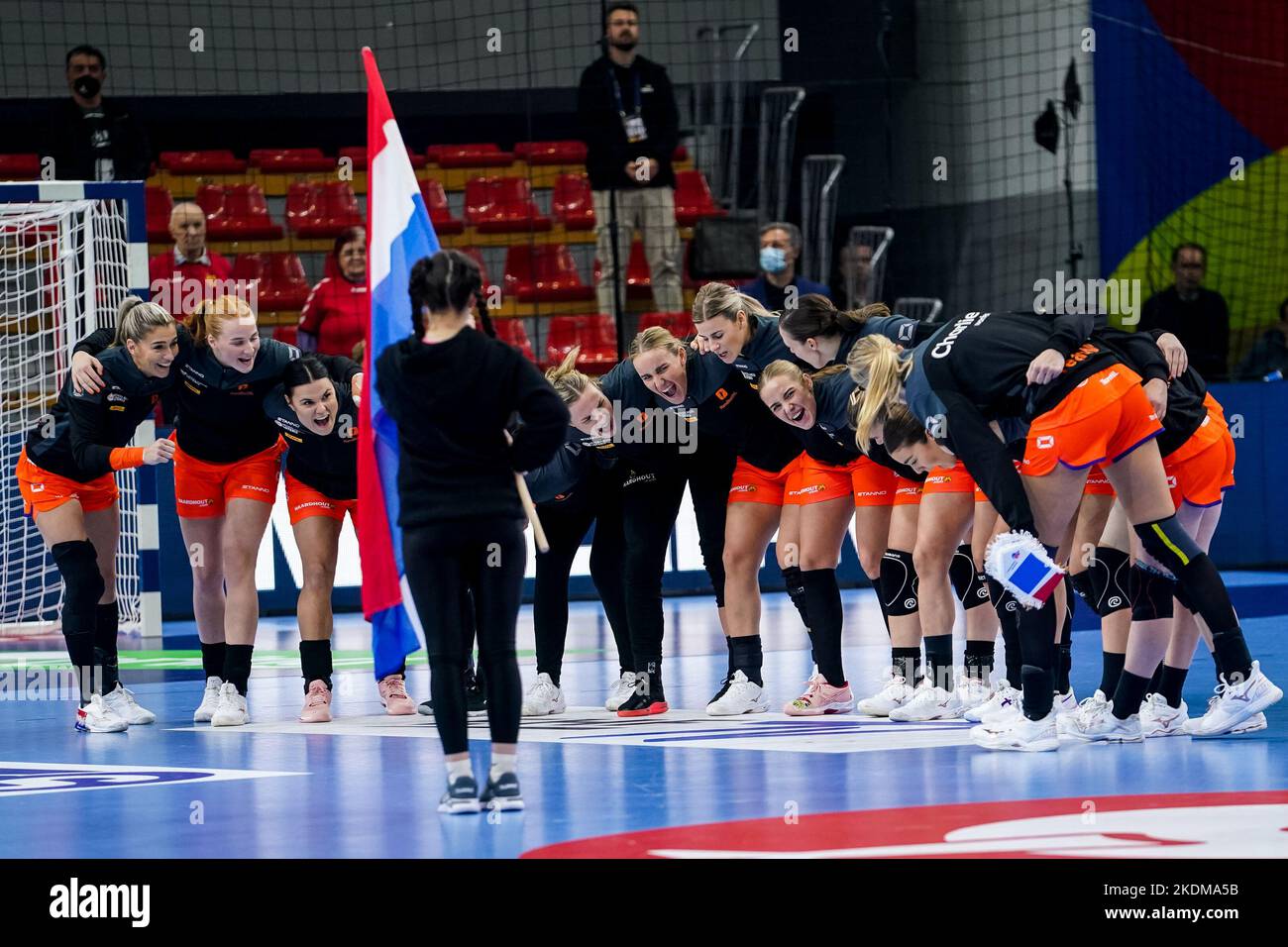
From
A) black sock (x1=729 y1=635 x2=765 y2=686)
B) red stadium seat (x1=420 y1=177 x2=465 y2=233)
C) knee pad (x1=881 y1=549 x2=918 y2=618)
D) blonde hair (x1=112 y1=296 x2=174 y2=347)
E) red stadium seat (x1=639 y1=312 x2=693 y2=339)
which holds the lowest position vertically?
black sock (x1=729 y1=635 x2=765 y2=686)

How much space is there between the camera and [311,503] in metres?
7.77

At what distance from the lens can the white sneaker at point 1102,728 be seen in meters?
6.27

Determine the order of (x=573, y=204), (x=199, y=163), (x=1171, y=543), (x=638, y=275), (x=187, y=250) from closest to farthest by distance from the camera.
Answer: (x=1171, y=543), (x=187, y=250), (x=638, y=275), (x=573, y=204), (x=199, y=163)

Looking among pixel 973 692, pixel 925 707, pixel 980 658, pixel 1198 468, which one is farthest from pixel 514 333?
pixel 1198 468

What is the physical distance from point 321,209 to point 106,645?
888 cm

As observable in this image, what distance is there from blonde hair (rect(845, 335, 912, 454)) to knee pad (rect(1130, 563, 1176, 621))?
3.70 ft

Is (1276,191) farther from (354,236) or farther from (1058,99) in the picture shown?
(354,236)

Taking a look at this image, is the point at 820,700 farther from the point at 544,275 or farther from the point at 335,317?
the point at 544,275

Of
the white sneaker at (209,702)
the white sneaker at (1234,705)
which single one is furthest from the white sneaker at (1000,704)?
the white sneaker at (209,702)

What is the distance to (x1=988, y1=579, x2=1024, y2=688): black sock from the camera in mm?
6511

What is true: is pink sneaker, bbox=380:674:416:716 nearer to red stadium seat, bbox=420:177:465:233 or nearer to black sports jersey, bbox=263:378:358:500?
black sports jersey, bbox=263:378:358:500

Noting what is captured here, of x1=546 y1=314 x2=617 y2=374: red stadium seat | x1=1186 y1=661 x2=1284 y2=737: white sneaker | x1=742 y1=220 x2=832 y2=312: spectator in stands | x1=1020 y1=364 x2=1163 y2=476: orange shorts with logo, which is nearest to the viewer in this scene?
x1=1020 y1=364 x2=1163 y2=476: orange shorts with logo

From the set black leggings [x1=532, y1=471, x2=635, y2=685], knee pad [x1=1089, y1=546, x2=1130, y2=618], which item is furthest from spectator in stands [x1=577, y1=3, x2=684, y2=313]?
knee pad [x1=1089, y1=546, x2=1130, y2=618]
